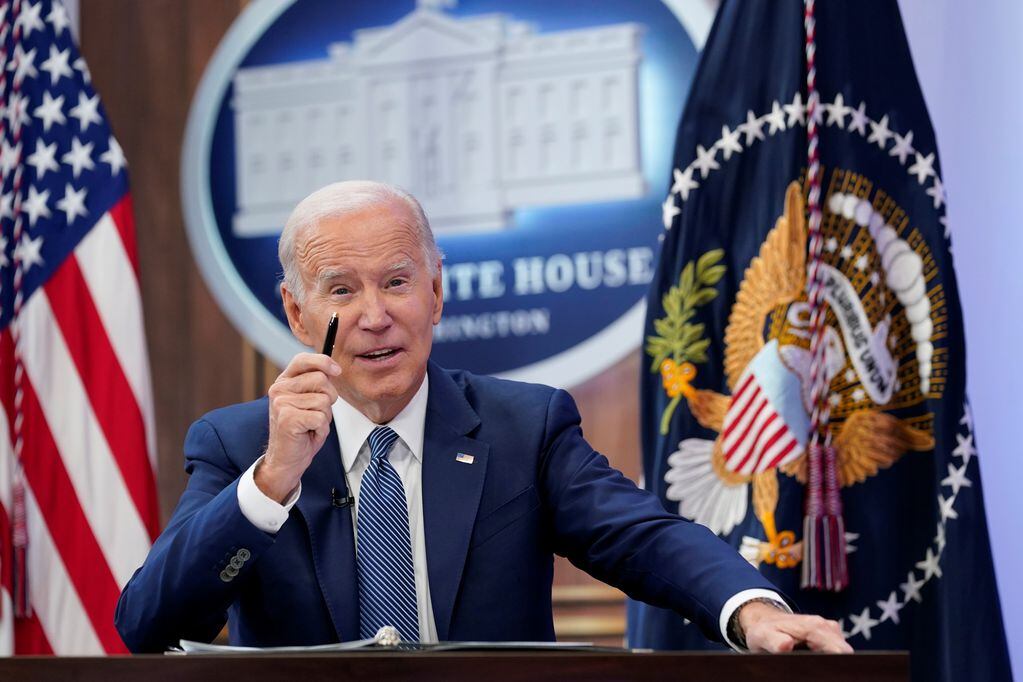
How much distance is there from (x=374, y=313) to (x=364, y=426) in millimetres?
215

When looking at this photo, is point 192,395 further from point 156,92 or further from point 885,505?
point 885,505

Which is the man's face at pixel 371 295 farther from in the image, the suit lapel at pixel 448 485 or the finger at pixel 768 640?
the finger at pixel 768 640

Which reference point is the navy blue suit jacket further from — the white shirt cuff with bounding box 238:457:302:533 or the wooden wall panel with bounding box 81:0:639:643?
the wooden wall panel with bounding box 81:0:639:643

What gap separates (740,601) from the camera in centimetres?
174

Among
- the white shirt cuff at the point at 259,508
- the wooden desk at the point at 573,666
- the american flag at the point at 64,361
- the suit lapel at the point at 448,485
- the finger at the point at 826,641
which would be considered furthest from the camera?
the american flag at the point at 64,361

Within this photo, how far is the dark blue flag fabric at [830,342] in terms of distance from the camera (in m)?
2.74

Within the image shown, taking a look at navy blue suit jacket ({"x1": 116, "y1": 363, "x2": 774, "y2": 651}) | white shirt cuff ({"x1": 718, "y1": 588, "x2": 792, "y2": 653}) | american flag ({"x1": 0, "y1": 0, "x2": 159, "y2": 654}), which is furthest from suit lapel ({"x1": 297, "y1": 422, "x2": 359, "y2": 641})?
american flag ({"x1": 0, "y1": 0, "x2": 159, "y2": 654})

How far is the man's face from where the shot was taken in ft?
6.96

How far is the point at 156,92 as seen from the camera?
4.16m

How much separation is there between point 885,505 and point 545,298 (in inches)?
49.7

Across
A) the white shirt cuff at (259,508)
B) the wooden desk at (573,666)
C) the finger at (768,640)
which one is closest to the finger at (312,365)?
the white shirt cuff at (259,508)

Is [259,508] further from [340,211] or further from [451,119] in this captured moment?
[451,119]

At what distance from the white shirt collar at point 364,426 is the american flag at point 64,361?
1503 millimetres

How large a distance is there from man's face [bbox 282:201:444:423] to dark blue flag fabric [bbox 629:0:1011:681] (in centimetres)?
95
